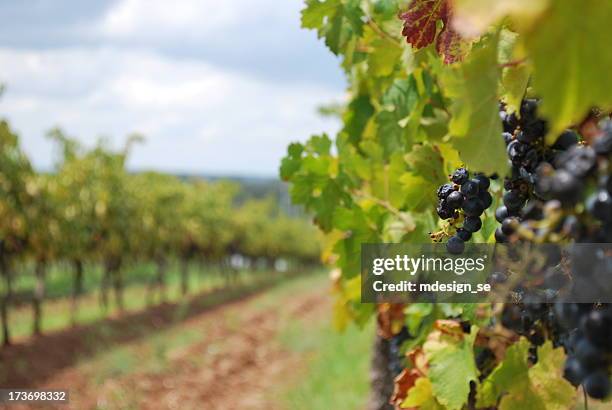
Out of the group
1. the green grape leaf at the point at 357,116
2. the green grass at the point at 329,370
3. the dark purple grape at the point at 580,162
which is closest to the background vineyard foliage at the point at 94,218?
the green grass at the point at 329,370

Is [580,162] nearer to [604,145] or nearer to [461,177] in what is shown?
[604,145]

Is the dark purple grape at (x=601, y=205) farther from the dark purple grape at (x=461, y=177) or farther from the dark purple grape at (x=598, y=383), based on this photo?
the dark purple grape at (x=461, y=177)

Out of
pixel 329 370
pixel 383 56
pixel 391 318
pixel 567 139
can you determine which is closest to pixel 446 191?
pixel 567 139

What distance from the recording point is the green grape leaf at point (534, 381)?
1.54 meters

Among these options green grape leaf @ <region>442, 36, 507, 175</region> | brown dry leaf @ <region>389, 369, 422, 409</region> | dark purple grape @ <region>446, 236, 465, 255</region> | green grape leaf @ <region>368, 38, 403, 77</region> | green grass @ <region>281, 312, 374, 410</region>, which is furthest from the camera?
green grass @ <region>281, 312, 374, 410</region>

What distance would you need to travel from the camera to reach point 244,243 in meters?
36.8

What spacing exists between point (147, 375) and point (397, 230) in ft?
30.4

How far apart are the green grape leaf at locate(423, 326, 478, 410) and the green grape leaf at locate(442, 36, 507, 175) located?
3.29ft

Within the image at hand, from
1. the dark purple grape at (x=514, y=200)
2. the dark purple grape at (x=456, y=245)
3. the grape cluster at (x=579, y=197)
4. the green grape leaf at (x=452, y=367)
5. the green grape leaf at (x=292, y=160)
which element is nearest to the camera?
the grape cluster at (x=579, y=197)

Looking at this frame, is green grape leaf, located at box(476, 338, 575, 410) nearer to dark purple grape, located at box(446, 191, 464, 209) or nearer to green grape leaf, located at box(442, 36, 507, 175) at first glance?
dark purple grape, located at box(446, 191, 464, 209)

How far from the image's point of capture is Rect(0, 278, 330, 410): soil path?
948cm

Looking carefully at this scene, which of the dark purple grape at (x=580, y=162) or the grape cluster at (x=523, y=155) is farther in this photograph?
the grape cluster at (x=523, y=155)

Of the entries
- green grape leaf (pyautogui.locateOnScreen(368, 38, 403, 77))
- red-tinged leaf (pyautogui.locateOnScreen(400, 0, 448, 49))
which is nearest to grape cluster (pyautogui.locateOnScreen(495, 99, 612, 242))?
red-tinged leaf (pyautogui.locateOnScreen(400, 0, 448, 49))

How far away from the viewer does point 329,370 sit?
37.4 feet
